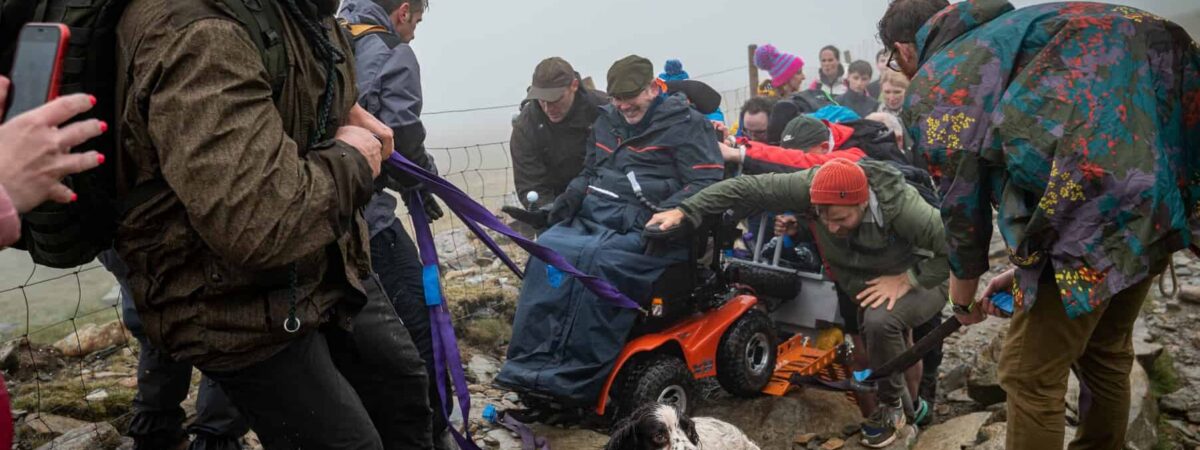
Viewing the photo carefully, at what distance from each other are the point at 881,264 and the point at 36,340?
5.15 metres

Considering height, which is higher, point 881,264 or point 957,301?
point 957,301

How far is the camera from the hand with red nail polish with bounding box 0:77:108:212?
1.52m

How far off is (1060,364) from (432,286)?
219cm

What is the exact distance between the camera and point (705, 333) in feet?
15.8

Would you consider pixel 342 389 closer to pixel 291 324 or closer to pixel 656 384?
pixel 291 324

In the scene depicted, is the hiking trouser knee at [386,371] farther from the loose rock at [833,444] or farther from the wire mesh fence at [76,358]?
the loose rock at [833,444]

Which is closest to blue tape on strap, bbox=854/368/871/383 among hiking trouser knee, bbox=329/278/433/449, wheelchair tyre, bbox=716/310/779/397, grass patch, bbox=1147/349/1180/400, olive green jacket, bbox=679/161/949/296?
olive green jacket, bbox=679/161/949/296

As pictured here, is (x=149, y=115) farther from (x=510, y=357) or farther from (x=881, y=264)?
(x=881, y=264)

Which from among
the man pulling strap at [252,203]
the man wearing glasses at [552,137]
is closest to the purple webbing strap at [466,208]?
the man pulling strap at [252,203]

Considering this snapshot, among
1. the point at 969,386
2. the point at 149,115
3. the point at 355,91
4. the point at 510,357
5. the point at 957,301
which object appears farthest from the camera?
the point at 969,386

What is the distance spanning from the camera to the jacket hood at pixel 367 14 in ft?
13.1

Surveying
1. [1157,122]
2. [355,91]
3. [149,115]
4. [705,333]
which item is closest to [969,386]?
[705,333]

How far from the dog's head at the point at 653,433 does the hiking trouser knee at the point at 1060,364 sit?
1.11 meters

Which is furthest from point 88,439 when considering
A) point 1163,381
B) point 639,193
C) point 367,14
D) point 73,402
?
point 1163,381
